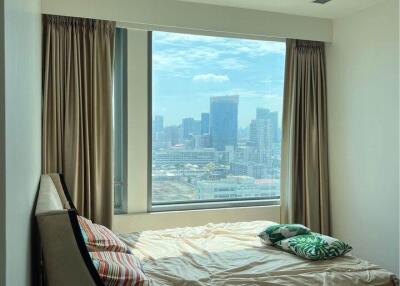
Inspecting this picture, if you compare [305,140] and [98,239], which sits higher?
[305,140]

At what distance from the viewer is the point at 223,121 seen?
415 cm

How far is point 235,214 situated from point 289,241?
139cm

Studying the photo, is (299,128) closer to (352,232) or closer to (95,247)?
(352,232)

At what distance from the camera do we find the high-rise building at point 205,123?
407cm

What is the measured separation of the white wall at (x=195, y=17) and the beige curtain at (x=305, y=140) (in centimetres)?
17

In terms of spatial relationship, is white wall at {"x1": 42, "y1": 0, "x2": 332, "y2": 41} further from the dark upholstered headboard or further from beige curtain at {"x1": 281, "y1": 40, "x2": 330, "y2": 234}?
the dark upholstered headboard

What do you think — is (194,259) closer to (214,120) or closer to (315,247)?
(315,247)

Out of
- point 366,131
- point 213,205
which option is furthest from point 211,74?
point 366,131

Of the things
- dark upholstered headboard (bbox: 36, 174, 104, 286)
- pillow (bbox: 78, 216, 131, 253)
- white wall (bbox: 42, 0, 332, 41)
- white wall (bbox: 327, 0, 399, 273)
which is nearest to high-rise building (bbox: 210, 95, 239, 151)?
white wall (bbox: 42, 0, 332, 41)

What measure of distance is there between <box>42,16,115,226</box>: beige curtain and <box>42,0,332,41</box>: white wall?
4.4 inches

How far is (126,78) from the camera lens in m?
3.68

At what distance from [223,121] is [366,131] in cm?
140

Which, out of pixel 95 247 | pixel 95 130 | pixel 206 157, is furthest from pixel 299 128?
pixel 95 247

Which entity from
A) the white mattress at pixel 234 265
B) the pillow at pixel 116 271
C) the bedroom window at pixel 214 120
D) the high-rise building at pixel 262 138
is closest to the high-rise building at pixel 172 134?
the bedroom window at pixel 214 120
